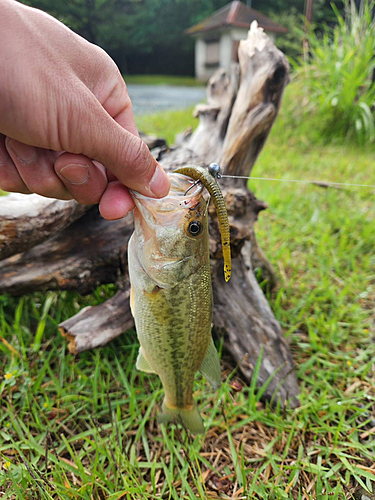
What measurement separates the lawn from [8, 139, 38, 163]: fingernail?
1.02 metres

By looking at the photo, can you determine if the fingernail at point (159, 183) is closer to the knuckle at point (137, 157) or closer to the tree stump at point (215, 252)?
the knuckle at point (137, 157)

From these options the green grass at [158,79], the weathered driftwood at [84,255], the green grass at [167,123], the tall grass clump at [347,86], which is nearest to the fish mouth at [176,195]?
the weathered driftwood at [84,255]

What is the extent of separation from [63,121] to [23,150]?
0.32 meters

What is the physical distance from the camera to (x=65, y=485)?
1562 millimetres

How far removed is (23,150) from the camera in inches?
54.1

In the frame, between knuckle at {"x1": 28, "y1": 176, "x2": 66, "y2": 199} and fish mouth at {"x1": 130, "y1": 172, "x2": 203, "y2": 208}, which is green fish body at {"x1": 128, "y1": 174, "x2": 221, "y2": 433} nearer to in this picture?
fish mouth at {"x1": 130, "y1": 172, "x2": 203, "y2": 208}

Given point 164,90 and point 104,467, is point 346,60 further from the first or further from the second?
point 164,90

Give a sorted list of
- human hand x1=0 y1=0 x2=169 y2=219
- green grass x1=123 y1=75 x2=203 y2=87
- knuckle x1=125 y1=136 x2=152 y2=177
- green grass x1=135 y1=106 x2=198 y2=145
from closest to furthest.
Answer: human hand x1=0 y1=0 x2=169 y2=219, knuckle x1=125 y1=136 x2=152 y2=177, green grass x1=135 y1=106 x2=198 y2=145, green grass x1=123 y1=75 x2=203 y2=87

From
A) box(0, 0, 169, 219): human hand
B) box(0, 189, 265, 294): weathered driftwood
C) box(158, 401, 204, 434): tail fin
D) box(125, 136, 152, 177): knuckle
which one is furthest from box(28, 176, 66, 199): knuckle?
box(158, 401, 204, 434): tail fin

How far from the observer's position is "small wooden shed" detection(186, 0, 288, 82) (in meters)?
8.34

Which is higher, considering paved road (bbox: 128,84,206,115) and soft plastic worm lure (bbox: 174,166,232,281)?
soft plastic worm lure (bbox: 174,166,232,281)

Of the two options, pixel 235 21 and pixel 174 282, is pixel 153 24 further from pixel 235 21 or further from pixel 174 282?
pixel 174 282

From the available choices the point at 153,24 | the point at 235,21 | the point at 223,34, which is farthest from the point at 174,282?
the point at 153,24

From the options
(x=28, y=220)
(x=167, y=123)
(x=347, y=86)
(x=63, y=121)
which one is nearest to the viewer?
(x=63, y=121)
